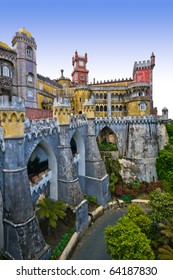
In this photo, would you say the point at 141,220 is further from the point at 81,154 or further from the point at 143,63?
the point at 143,63

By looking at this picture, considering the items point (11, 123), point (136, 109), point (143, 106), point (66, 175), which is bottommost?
point (66, 175)

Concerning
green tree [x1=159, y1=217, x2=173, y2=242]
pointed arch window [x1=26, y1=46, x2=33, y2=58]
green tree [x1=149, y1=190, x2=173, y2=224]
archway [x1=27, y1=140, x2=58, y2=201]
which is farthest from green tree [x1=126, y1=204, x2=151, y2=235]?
pointed arch window [x1=26, y1=46, x2=33, y2=58]

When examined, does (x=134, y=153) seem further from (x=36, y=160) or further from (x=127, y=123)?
(x=36, y=160)

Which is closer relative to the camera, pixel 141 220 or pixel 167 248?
pixel 167 248

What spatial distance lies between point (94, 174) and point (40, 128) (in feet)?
36.3

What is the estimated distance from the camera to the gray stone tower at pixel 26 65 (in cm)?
2712

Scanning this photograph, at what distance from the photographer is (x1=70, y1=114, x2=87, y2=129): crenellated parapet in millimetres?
17744

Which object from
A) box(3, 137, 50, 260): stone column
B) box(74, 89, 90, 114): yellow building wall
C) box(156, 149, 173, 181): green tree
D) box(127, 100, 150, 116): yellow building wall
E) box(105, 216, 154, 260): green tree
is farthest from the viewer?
box(74, 89, 90, 114): yellow building wall

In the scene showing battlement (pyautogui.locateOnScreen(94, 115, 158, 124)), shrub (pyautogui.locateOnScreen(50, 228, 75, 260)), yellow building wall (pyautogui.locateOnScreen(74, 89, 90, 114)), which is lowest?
shrub (pyautogui.locateOnScreen(50, 228, 75, 260))

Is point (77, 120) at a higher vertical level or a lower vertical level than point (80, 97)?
lower

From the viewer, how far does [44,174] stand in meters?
14.4

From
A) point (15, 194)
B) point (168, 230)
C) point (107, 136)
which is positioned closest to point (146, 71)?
point (107, 136)

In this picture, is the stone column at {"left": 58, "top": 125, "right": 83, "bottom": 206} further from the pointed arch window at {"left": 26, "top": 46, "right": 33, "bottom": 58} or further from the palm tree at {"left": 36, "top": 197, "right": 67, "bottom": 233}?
the pointed arch window at {"left": 26, "top": 46, "right": 33, "bottom": 58}

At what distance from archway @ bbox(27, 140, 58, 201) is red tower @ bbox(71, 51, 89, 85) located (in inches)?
1478
